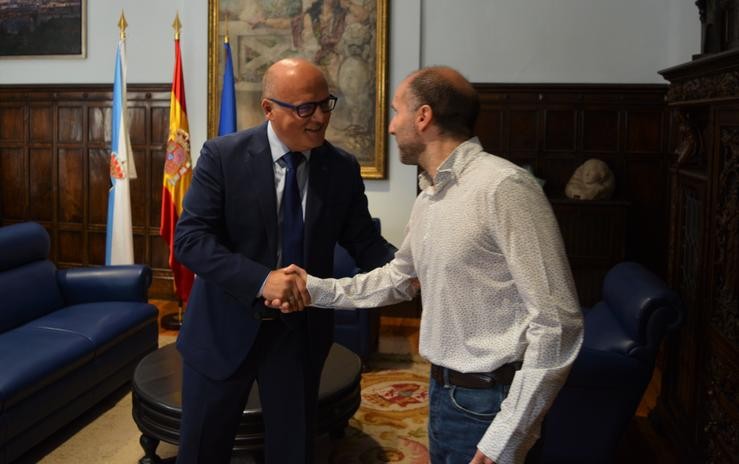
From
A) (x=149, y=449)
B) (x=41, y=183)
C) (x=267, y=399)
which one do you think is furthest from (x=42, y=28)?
(x=267, y=399)

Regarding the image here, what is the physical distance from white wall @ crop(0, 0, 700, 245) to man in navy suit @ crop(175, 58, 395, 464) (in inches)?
156

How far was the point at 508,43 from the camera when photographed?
19.6 ft

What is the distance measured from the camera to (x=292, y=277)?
207 cm

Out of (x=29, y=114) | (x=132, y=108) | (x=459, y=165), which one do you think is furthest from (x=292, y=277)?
(x=29, y=114)

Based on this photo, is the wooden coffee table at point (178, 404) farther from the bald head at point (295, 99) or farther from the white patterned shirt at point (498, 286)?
the white patterned shirt at point (498, 286)

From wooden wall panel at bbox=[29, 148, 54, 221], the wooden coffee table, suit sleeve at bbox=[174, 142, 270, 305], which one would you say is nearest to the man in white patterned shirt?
suit sleeve at bbox=[174, 142, 270, 305]

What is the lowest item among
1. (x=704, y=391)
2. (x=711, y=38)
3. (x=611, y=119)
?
(x=704, y=391)

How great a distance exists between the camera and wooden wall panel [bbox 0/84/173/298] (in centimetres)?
675

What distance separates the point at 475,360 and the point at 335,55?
16.1 feet

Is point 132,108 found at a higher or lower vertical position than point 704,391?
higher

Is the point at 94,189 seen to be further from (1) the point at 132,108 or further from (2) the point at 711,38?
(2) the point at 711,38

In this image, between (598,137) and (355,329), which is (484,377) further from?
(598,137)

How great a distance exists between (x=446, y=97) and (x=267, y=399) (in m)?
1.06

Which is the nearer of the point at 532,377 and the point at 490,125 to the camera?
the point at 532,377
